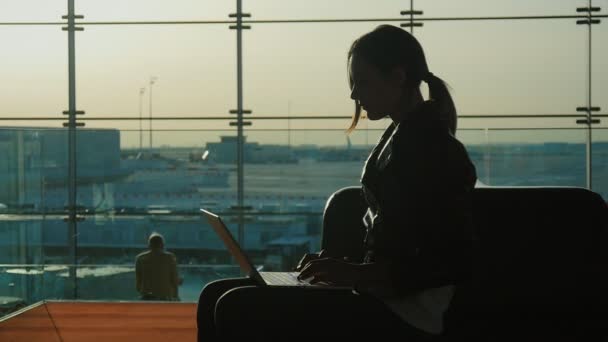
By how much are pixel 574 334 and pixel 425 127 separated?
2.36 feet

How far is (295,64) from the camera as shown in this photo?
8.15 m

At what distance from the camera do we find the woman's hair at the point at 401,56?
6.26 feet

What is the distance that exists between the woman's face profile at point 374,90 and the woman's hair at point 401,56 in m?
0.01

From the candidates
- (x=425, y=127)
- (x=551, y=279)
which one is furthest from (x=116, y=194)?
(x=425, y=127)

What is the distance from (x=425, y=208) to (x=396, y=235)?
70 millimetres

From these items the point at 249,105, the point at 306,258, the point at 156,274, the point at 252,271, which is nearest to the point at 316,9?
the point at 249,105

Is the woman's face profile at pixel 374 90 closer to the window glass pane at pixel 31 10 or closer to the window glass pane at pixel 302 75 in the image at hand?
the window glass pane at pixel 302 75

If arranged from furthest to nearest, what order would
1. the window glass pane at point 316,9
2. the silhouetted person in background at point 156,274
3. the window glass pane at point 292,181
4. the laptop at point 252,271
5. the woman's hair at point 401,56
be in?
the window glass pane at point 292,181 → the window glass pane at point 316,9 → the silhouetted person in background at point 156,274 → the laptop at point 252,271 → the woman's hair at point 401,56

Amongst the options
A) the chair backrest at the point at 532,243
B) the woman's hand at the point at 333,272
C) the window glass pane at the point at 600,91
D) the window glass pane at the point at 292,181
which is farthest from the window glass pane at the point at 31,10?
the woman's hand at the point at 333,272

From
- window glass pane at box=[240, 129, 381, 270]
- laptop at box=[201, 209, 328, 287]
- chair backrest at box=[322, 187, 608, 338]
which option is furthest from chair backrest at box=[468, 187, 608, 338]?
window glass pane at box=[240, 129, 381, 270]

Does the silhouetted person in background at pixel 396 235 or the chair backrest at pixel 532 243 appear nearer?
the silhouetted person in background at pixel 396 235

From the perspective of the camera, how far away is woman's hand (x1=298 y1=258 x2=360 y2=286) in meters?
1.82

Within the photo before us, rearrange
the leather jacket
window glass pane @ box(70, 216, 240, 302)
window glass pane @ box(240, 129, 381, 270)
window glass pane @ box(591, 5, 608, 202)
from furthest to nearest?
window glass pane @ box(70, 216, 240, 302) < window glass pane @ box(240, 129, 381, 270) < window glass pane @ box(591, 5, 608, 202) < the leather jacket

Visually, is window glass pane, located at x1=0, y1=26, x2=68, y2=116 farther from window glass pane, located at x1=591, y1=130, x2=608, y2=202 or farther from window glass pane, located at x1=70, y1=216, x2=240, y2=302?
window glass pane, located at x1=591, y1=130, x2=608, y2=202
